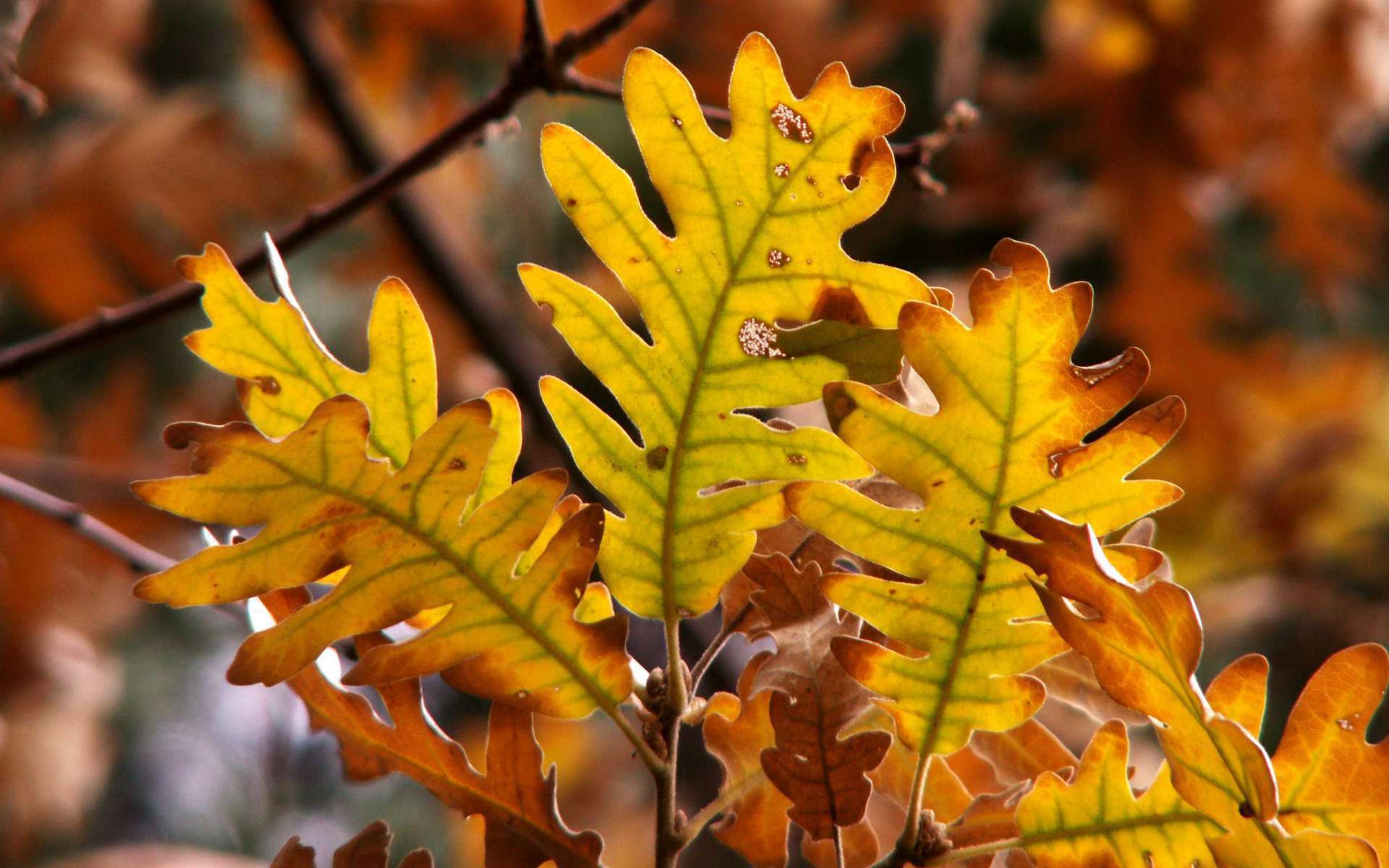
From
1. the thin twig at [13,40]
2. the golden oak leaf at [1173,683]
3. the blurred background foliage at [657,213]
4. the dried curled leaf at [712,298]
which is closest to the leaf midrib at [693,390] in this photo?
the dried curled leaf at [712,298]

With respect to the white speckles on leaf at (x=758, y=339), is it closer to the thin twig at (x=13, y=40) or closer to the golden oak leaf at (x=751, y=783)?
the golden oak leaf at (x=751, y=783)

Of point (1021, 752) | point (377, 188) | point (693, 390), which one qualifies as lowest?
point (1021, 752)

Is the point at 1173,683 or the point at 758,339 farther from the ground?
the point at 758,339

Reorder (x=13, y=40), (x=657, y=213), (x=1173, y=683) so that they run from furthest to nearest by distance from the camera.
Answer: (x=657, y=213), (x=13, y=40), (x=1173, y=683)

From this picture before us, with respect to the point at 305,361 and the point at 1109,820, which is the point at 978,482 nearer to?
the point at 1109,820

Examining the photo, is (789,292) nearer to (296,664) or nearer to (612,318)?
(612,318)

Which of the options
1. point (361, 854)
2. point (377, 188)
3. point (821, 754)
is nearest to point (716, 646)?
point (821, 754)

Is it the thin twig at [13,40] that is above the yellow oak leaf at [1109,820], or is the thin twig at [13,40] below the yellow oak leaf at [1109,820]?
above
